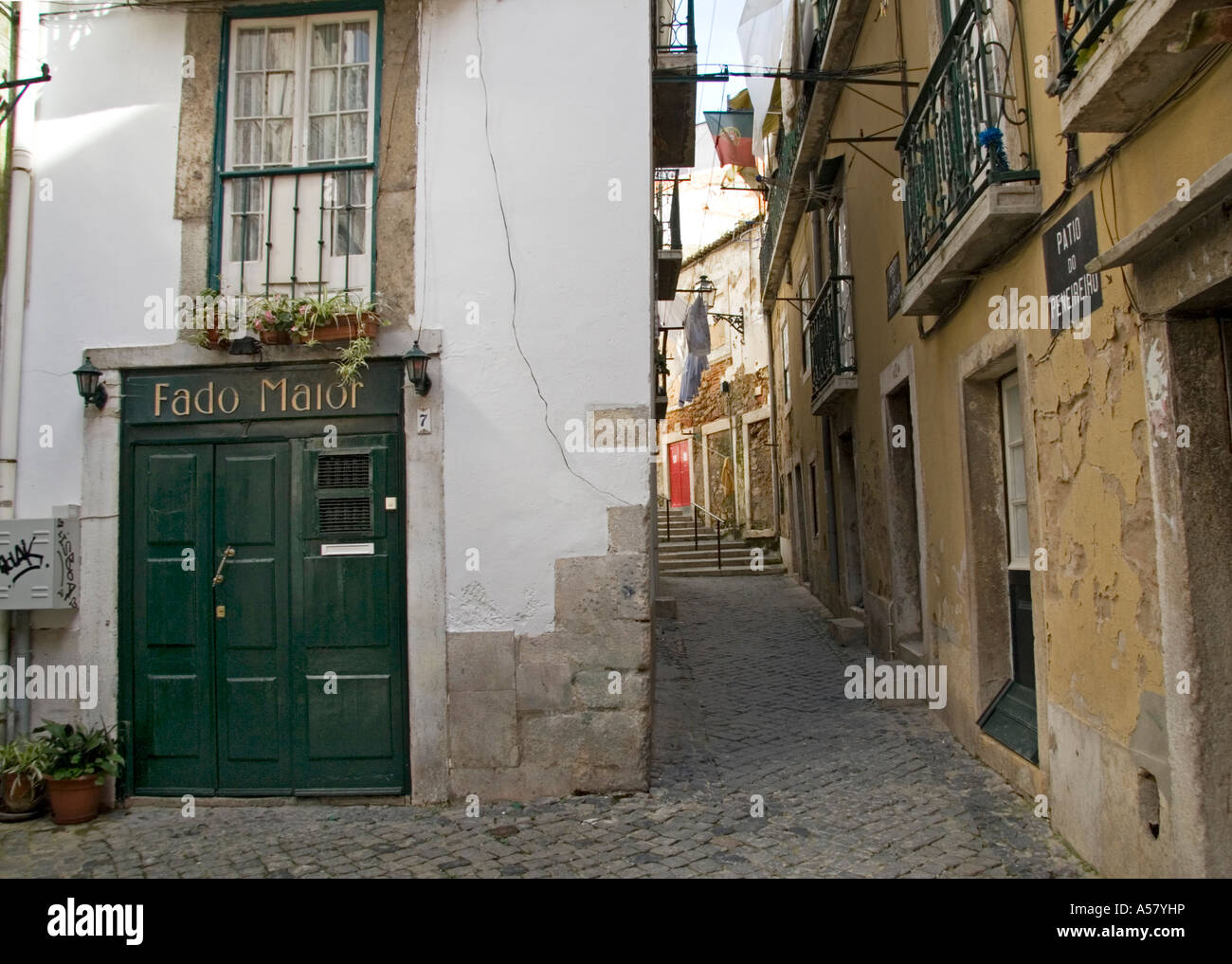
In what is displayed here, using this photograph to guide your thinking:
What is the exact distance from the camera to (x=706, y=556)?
18797 millimetres

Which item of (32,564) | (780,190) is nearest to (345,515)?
(32,564)

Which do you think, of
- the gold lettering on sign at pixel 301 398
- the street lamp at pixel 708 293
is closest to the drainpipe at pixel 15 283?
the gold lettering on sign at pixel 301 398

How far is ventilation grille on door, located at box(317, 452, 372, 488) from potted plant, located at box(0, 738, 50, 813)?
2.19 metres

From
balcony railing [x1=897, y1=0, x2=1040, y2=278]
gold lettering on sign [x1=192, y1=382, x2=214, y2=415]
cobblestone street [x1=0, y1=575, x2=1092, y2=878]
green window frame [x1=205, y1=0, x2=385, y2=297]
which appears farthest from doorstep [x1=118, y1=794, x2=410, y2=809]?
balcony railing [x1=897, y1=0, x2=1040, y2=278]

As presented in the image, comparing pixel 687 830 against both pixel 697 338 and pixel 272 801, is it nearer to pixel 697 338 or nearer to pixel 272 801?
pixel 272 801

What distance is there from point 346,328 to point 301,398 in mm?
530

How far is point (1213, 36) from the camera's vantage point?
2826 mm

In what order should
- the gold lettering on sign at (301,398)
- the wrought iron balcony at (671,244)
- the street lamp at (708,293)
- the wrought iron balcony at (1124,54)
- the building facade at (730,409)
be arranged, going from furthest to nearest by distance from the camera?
the street lamp at (708,293) → the building facade at (730,409) → the wrought iron balcony at (671,244) → the gold lettering on sign at (301,398) → the wrought iron balcony at (1124,54)

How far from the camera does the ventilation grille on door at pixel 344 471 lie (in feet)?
18.4

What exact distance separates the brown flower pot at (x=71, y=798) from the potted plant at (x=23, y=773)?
82 mm

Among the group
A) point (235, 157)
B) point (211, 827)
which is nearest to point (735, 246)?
point (235, 157)

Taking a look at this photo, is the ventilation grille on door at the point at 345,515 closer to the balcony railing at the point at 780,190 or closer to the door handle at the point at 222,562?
the door handle at the point at 222,562
